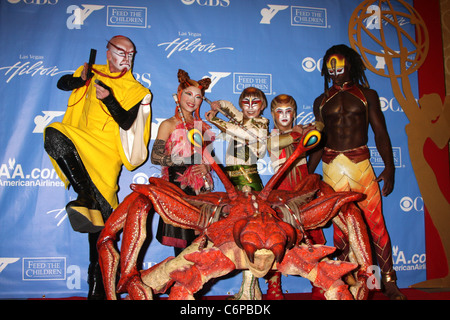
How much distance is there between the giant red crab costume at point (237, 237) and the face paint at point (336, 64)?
1317mm

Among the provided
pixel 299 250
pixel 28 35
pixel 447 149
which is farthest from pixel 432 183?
pixel 28 35

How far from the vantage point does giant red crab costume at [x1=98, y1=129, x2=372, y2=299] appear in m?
1.27

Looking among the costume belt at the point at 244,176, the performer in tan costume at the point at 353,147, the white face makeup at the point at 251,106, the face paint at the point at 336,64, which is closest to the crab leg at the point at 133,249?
the costume belt at the point at 244,176

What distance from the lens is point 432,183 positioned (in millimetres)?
3068

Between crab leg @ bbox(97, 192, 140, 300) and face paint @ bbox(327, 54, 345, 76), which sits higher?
face paint @ bbox(327, 54, 345, 76)

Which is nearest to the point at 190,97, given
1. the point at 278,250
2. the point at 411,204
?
the point at 278,250

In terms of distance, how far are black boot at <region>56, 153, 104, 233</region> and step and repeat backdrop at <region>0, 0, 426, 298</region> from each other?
58cm

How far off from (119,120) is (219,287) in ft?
5.37

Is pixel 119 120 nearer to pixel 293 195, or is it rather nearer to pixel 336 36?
pixel 293 195

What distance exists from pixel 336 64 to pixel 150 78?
1.58 m

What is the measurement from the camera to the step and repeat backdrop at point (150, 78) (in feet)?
9.10

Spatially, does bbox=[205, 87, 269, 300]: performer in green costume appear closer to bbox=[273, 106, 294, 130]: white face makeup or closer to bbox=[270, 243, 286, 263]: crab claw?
→ bbox=[273, 106, 294, 130]: white face makeup

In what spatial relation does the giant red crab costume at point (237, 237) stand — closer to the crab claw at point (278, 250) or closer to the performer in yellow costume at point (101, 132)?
the crab claw at point (278, 250)

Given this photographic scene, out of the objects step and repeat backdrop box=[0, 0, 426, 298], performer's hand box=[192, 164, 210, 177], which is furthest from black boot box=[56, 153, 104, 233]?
performer's hand box=[192, 164, 210, 177]
